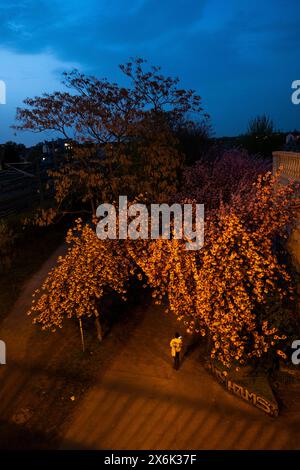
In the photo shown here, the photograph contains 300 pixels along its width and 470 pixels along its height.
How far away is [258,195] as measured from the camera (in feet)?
37.3

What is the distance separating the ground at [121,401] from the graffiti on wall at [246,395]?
0.43 ft

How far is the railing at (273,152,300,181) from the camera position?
12.1 meters

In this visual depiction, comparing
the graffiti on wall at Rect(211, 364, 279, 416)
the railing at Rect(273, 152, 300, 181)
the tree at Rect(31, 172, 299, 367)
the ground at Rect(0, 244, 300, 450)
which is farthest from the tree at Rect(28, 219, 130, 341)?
the railing at Rect(273, 152, 300, 181)

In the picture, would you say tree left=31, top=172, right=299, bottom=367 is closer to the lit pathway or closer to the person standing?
the person standing

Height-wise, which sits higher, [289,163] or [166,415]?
[289,163]

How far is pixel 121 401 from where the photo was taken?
999cm

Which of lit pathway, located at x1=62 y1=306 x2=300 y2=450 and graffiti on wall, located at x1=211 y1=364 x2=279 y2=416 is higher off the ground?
graffiti on wall, located at x1=211 y1=364 x2=279 y2=416

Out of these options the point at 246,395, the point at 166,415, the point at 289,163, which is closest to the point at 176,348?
the point at 166,415

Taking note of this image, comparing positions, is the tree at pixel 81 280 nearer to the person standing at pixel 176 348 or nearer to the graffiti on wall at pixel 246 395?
the person standing at pixel 176 348

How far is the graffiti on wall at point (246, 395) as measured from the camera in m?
9.33

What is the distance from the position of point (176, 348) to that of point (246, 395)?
202cm

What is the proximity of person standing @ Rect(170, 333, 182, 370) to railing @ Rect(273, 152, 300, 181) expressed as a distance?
5.33 metres

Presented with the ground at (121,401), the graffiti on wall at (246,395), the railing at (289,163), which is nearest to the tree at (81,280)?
the ground at (121,401)

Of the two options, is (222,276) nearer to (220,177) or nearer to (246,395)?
(246,395)
